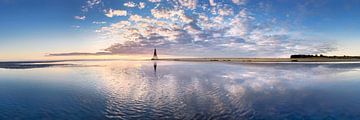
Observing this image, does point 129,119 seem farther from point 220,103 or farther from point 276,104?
point 276,104

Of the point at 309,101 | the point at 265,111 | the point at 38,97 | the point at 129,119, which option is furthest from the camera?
the point at 38,97

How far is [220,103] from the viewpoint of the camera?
43.0 feet

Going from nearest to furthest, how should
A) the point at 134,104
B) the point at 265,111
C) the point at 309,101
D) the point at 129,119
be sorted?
the point at 129,119
the point at 265,111
the point at 134,104
the point at 309,101

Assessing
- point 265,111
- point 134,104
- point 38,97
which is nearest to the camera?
point 265,111

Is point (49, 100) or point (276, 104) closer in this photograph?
point (276, 104)

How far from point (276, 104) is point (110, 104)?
823 centimetres

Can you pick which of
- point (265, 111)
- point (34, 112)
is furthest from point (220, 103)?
point (34, 112)

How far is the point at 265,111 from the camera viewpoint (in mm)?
11352

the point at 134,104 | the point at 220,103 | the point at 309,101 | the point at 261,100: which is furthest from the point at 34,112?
the point at 309,101

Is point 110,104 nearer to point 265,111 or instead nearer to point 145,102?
point 145,102

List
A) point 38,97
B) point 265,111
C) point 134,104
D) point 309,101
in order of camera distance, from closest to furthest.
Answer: point 265,111, point 134,104, point 309,101, point 38,97

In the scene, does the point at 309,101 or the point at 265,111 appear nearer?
the point at 265,111

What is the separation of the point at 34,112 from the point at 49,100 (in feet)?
10.2

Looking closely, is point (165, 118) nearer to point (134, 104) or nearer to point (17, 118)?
point (134, 104)
